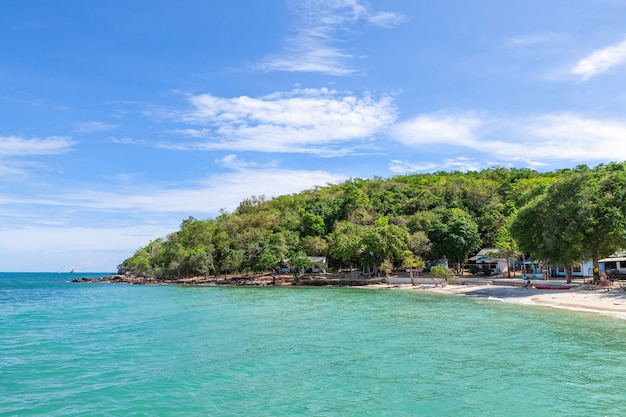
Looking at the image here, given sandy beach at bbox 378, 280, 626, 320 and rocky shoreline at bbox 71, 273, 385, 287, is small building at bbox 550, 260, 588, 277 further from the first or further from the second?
rocky shoreline at bbox 71, 273, 385, 287

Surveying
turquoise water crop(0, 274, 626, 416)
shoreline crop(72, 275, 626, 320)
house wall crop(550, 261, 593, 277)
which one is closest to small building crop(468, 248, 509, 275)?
house wall crop(550, 261, 593, 277)

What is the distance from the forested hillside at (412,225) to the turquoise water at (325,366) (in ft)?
33.8

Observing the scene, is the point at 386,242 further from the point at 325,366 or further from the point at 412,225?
the point at 325,366

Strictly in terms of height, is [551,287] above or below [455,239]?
below

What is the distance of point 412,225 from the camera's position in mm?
61000

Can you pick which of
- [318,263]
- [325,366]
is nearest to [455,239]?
[318,263]

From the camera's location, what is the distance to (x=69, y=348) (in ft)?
58.7

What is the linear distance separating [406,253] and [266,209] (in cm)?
4455

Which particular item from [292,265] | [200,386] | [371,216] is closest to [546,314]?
[200,386]

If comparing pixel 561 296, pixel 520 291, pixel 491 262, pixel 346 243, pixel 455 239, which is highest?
pixel 455 239

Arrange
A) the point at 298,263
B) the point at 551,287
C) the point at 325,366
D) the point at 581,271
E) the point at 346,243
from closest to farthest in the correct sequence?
the point at 325,366, the point at 551,287, the point at 581,271, the point at 346,243, the point at 298,263

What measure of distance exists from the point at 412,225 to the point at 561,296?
31.5m

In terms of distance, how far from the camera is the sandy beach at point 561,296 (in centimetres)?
2508

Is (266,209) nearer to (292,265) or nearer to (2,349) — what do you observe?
(292,265)
